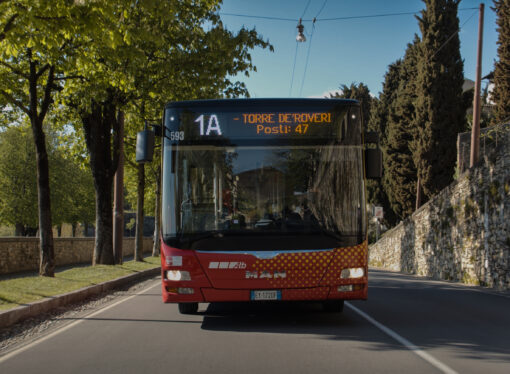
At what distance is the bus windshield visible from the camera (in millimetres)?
7816

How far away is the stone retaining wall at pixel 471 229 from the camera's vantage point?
16234 millimetres

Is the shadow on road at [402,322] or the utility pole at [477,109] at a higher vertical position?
the utility pole at [477,109]

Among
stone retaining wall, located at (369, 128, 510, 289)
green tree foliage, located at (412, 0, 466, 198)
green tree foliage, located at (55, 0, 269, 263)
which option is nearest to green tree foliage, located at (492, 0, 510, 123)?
green tree foliage, located at (412, 0, 466, 198)

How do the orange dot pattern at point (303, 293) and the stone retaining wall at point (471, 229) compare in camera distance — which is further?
the stone retaining wall at point (471, 229)

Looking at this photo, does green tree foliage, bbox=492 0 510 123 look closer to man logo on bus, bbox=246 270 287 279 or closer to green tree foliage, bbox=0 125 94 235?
man logo on bus, bbox=246 270 287 279

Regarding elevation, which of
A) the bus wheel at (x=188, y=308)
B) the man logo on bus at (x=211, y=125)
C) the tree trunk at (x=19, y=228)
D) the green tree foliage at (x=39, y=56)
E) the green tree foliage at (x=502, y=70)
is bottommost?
the tree trunk at (x=19, y=228)

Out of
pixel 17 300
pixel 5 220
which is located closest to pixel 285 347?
pixel 17 300

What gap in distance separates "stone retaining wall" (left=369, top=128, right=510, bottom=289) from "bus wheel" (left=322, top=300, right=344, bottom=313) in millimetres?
8217

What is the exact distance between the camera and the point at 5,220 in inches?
1864

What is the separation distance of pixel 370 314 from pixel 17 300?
5.89 meters

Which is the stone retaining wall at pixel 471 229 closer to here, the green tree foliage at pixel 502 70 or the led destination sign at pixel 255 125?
the green tree foliage at pixel 502 70

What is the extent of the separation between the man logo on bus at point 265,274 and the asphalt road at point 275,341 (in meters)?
0.72

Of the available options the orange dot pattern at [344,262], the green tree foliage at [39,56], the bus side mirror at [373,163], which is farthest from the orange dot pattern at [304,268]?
the green tree foliage at [39,56]

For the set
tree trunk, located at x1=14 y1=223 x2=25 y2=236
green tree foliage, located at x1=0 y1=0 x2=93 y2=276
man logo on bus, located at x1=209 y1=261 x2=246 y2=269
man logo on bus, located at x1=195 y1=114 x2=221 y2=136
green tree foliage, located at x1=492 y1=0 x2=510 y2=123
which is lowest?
tree trunk, located at x1=14 y1=223 x2=25 y2=236
